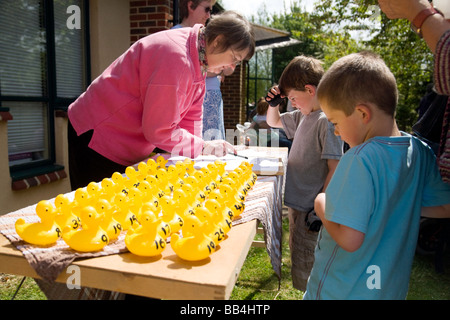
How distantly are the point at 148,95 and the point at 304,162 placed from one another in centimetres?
112

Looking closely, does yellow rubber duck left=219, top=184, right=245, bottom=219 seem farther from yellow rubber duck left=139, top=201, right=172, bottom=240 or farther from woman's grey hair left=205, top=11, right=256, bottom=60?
woman's grey hair left=205, top=11, right=256, bottom=60

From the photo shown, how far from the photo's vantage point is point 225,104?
985 centimetres

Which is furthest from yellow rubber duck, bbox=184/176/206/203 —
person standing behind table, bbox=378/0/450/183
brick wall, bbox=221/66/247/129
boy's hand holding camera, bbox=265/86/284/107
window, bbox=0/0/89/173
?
brick wall, bbox=221/66/247/129

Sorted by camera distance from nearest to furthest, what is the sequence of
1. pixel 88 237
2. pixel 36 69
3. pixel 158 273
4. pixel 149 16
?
pixel 158 273 → pixel 88 237 → pixel 36 69 → pixel 149 16

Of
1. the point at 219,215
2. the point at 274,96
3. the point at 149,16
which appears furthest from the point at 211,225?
the point at 149,16

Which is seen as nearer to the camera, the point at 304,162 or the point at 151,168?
the point at 151,168

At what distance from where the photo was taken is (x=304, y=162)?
235 cm

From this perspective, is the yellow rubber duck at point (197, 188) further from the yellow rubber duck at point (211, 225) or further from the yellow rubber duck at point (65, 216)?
the yellow rubber duck at point (65, 216)

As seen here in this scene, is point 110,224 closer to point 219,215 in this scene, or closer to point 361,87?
point 219,215

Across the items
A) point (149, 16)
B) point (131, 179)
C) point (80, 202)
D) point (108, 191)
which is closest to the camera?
point (80, 202)

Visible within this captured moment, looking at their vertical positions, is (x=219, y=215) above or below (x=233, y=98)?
below

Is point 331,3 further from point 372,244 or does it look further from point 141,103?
point 372,244
